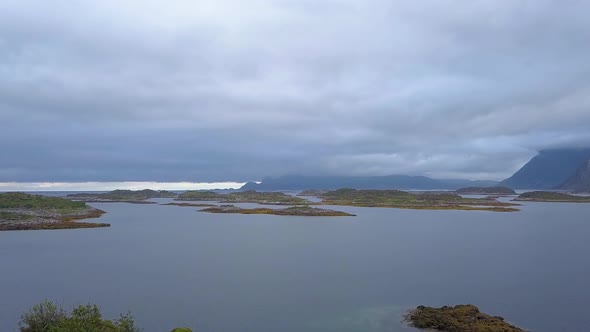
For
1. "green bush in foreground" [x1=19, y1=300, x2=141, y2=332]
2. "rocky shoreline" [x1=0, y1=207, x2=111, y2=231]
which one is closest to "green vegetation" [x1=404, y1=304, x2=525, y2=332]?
"green bush in foreground" [x1=19, y1=300, x2=141, y2=332]

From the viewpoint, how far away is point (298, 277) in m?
33.2

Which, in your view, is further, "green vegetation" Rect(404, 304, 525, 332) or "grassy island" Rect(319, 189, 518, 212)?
"grassy island" Rect(319, 189, 518, 212)

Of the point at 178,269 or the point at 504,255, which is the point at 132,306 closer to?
the point at 178,269

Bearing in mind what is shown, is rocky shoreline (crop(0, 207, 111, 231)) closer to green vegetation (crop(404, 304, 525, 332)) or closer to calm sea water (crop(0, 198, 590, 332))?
calm sea water (crop(0, 198, 590, 332))

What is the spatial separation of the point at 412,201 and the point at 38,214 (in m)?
107

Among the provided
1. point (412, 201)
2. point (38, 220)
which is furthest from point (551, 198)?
point (38, 220)

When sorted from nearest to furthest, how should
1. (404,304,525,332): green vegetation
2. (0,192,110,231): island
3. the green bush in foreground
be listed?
the green bush in foreground
(404,304,525,332): green vegetation
(0,192,110,231): island

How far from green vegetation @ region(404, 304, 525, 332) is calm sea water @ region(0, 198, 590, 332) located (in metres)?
1.13

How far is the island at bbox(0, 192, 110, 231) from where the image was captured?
2734 inches

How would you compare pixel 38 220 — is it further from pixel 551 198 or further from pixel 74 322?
pixel 551 198

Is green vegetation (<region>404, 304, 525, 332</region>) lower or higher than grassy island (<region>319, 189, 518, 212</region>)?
lower

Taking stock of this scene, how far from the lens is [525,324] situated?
22.0m

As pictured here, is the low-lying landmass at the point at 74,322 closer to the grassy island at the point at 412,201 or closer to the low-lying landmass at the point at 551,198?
the grassy island at the point at 412,201

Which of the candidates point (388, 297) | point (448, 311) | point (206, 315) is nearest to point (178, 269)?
point (206, 315)
